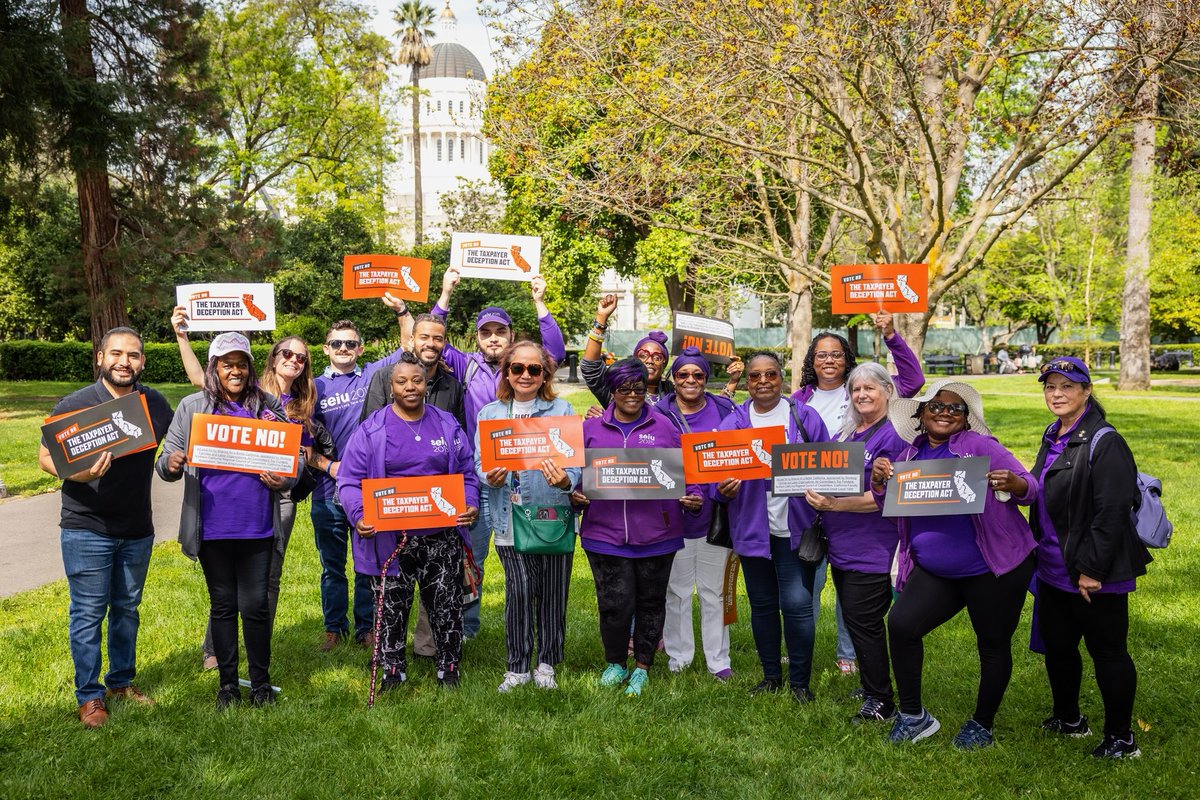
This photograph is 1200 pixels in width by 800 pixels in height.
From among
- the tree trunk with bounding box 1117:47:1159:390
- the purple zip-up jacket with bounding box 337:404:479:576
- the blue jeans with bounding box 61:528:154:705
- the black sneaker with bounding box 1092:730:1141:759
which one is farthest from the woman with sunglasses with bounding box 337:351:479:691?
the tree trunk with bounding box 1117:47:1159:390

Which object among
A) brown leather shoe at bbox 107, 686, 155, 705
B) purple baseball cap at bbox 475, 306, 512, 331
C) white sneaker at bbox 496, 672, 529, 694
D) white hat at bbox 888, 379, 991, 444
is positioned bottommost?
brown leather shoe at bbox 107, 686, 155, 705

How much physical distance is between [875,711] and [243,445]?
3.89m

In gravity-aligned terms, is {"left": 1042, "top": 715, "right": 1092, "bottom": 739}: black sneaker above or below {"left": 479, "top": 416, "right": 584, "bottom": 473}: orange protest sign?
below

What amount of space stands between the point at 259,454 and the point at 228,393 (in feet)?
1.51

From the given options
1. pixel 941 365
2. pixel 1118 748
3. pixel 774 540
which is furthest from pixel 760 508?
pixel 941 365

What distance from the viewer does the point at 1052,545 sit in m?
4.75

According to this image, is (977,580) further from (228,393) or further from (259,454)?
(228,393)

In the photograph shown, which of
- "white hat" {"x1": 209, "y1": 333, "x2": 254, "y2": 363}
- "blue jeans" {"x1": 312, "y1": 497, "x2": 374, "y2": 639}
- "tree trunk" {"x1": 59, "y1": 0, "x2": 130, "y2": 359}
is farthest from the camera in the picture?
"tree trunk" {"x1": 59, "y1": 0, "x2": 130, "y2": 359}

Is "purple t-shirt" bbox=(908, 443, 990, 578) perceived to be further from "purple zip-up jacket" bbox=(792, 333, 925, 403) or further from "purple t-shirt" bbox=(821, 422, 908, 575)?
"purple zip-up jacket" bbox=(792, 333, 925, 403)

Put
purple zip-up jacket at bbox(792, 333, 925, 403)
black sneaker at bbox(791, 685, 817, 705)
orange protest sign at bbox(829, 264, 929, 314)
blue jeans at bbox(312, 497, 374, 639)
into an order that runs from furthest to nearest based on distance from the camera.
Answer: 1. orange protest sign at bbox(829, 264, 929, 314)
2. blue jeans at bbox(312, 497, 374, 639)
3. purple zip-up jacket at bbox(792, 333, 925, 403)
4. black sneaker at bbox(791, 685, 817, 705)

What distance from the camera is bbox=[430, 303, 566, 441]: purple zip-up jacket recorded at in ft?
20.5

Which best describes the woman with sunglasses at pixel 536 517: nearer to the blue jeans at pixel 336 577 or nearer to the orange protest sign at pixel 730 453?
the orange protest sign at pixel 730 453

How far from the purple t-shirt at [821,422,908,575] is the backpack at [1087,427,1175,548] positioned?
A: 0.95 m

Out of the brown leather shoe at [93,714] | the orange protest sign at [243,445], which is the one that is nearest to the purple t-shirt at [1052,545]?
the orange protest sign at [243,445]
